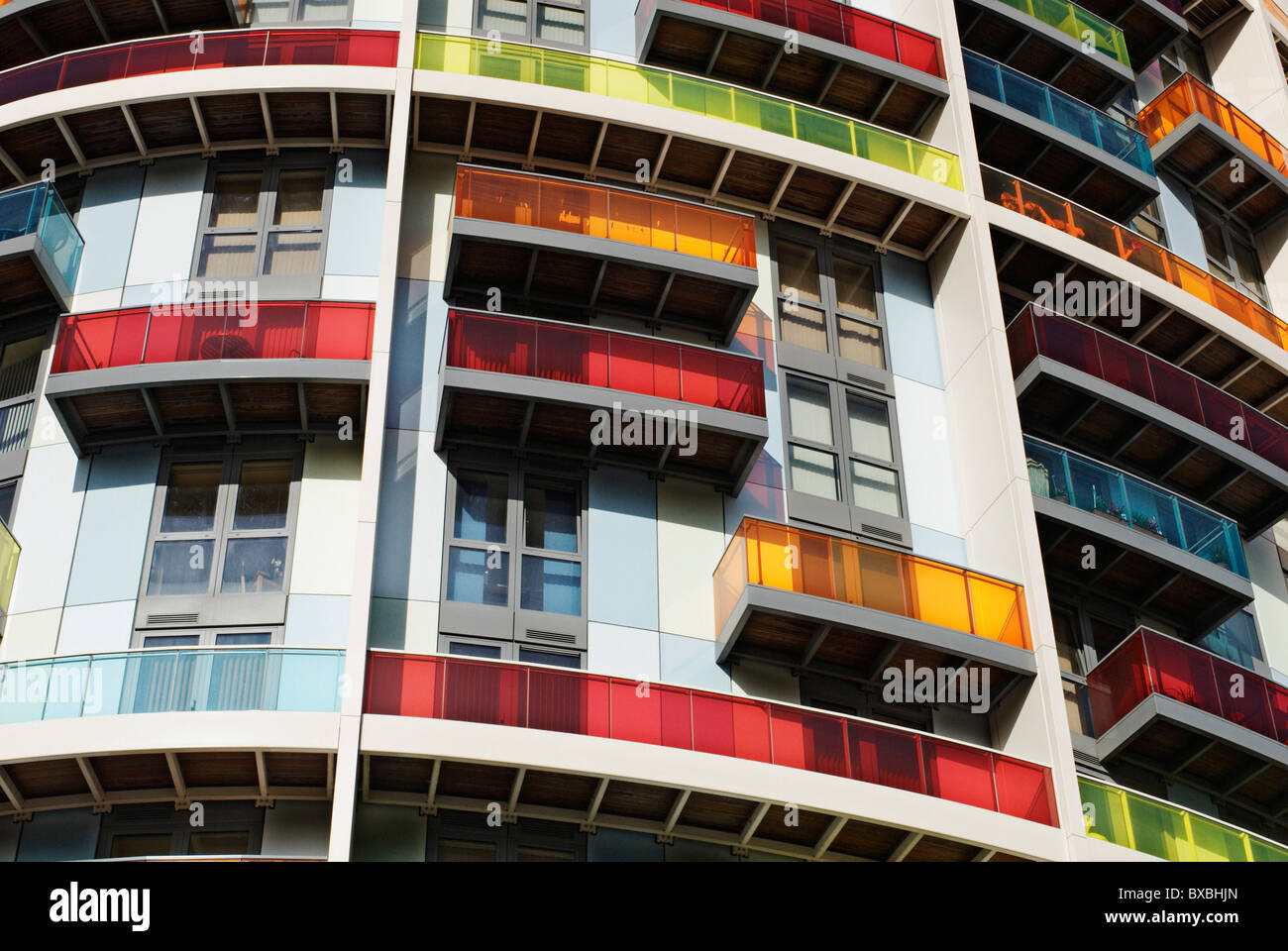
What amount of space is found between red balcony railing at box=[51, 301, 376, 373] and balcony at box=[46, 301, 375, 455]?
0.05 feet

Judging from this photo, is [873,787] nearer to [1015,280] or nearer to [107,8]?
[1015,280]

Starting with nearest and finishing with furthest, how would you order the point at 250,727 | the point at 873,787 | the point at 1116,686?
the point at 250,727
the point at 873,787
the point at 1116,686

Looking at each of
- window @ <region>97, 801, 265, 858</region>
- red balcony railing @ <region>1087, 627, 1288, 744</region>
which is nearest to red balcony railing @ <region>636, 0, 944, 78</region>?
red balcony railing @ <region>1087, 627, 1288, 744</region>

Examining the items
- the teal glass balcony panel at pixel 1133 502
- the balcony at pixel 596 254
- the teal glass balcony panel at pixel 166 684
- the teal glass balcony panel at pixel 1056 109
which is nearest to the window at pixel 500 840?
the teal glass balcony panel at pixel 166 684

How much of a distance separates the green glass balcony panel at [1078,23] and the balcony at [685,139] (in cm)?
621

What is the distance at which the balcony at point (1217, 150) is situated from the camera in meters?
35.6

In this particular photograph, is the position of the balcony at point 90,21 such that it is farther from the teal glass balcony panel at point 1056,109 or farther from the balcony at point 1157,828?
the balcony at point 1157,828

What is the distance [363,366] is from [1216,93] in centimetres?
2519

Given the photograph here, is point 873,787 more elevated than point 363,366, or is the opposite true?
point 363,366

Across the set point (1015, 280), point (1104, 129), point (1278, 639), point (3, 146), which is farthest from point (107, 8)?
point (1278, 639)

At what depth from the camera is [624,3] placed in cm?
3081

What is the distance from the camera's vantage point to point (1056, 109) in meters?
32.6

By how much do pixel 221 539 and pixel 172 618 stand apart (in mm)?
1458
